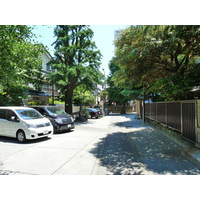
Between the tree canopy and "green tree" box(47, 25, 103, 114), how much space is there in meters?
6.42

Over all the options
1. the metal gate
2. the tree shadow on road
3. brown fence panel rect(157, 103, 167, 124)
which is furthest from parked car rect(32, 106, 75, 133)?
the metal gate

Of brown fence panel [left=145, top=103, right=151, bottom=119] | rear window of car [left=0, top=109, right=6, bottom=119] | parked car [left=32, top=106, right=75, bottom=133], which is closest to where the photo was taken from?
rear window of car [left=0, top=109, right=6, bottom=119]

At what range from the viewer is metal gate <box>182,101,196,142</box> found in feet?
17.0

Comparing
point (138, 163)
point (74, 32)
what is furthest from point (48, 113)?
point (74, 32)

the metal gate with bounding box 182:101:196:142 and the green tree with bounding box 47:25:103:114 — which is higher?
the green tree with bounding box 47:25:103:114

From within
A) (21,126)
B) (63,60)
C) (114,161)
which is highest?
(63,60)

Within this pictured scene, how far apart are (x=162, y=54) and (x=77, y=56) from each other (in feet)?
32.5

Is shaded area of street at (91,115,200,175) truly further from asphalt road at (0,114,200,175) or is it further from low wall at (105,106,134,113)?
low wall at (105,106,134,113)

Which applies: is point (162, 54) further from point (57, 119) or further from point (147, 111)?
point (147, 111)

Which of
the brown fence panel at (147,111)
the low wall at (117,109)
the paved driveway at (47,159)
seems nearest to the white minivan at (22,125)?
the paved driveway at (47,159)

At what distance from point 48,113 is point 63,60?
7696 millimetres

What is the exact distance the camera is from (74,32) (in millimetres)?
15273

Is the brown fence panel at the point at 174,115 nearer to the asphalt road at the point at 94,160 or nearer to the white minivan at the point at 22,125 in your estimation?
the asphalt road at the point at 94,160

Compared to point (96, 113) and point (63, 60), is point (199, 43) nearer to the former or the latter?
point (63, 60)
